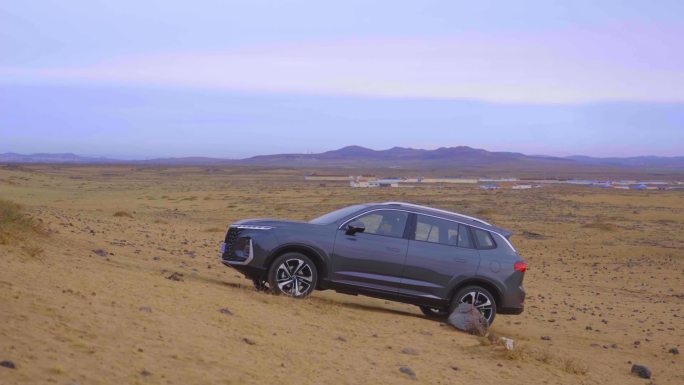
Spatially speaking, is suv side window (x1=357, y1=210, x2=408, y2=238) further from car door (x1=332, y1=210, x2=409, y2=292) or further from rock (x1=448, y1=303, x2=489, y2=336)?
rock (x1=448, y1=303, x2=489, y2=336)

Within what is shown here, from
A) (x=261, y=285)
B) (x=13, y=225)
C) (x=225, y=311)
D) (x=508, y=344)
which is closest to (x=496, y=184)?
(x=261, y=285)

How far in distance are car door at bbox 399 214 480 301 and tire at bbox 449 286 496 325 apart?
177mm

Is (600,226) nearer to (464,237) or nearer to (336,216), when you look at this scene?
(464,237)

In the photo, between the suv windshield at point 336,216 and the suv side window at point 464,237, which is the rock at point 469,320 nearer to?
the suv side window at point 464,237

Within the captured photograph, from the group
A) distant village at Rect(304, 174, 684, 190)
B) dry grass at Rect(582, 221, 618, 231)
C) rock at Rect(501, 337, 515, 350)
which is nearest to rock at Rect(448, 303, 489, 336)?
rock at Rect(501, 337, 515, 350)

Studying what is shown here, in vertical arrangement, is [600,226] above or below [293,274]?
below

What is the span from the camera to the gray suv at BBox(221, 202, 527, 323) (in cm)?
1161

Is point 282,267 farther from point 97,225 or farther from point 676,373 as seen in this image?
point 97,225

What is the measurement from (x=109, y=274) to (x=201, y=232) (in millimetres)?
13426

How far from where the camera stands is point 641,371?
34.4ft

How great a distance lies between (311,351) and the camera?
861cm

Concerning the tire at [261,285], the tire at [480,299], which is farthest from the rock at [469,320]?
the tire at [261,285]

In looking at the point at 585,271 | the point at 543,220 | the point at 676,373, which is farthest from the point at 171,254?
the point at 543,220

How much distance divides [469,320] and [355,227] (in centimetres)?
201
